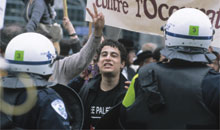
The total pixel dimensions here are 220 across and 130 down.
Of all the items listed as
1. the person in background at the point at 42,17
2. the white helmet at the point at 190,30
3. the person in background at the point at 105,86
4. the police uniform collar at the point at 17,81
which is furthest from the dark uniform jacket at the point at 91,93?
the police uniform collar at the point at 17,81

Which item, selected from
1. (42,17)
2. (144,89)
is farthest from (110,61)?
(144,89)

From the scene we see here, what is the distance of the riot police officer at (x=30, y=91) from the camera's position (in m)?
3.13

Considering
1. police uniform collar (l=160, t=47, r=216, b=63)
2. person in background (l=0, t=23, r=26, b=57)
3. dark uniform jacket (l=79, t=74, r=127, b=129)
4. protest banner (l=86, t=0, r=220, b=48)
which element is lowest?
dark uniform jacket (l=79, t=74, r=127, b=129)

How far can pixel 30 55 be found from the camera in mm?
3334

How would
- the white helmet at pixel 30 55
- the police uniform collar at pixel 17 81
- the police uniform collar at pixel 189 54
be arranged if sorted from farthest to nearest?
the police uniform collar at pixel 189 54 → the white helmet at pixel 30 55 → the police uniform collar at pixel 17 81

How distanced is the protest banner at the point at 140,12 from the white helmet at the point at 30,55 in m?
2.59

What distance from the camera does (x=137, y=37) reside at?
25.3 metres

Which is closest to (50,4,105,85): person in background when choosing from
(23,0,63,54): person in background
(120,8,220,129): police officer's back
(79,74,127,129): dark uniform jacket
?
(79,74,127,129): dark uniform jacket

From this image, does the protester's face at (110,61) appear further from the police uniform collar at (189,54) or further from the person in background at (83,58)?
the police uniform collar at (189,54)

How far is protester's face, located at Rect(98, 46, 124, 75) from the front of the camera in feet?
16.8

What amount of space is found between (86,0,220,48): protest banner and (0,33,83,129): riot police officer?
2612 millimetres

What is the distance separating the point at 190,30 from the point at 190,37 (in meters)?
0.05

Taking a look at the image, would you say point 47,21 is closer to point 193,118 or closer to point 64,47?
point 64,47

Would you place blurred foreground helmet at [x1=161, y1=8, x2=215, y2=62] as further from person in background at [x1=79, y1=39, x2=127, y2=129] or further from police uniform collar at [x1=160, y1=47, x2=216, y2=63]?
person in background at [x1=79, y1=39, x2=127, y2=129]
